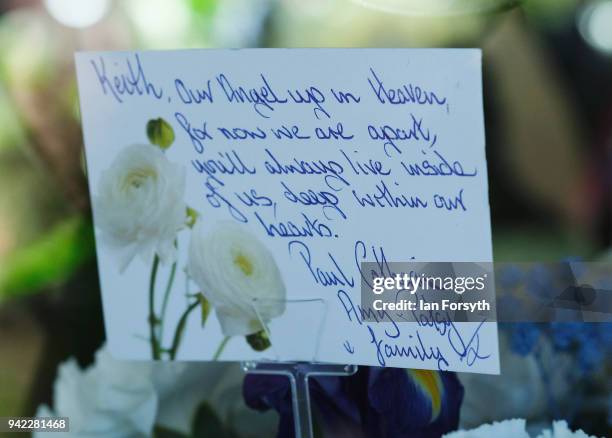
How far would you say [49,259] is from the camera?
915mm

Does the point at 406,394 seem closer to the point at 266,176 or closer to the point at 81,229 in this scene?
the point at 266,176

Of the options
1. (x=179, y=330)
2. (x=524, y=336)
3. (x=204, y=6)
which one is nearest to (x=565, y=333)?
(x=524, y=336)

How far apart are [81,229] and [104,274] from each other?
4.3 inches

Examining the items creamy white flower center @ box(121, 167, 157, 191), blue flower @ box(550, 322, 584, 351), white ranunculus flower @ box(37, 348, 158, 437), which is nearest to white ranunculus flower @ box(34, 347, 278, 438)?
white ranunculus flower @ box(37, 348, 158, 437)

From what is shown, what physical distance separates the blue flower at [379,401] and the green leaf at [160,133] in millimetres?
267

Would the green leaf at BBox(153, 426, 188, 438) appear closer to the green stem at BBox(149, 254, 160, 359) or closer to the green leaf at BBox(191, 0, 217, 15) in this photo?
the green stem at BBox(149, 254, 160, 359)

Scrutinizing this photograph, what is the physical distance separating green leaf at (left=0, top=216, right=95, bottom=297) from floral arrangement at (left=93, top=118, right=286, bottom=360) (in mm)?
101

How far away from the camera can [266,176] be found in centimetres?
77

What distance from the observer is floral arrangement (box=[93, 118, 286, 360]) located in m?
0.78

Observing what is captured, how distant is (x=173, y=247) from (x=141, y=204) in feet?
0.18

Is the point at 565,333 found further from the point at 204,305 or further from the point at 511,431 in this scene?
the point at 204,305

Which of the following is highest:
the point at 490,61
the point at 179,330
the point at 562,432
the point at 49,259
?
the point at 490,61

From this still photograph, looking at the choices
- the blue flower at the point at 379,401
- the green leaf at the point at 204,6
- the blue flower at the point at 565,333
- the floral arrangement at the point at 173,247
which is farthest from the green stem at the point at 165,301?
the blue flower at the point at 565,333

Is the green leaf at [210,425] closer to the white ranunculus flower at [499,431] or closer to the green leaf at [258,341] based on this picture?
the green leaf at [258,341]
